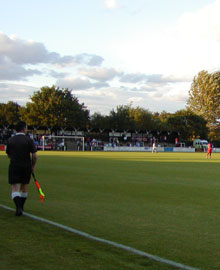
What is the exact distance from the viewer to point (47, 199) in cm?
1036

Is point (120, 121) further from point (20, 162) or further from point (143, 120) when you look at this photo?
point (20, 162)

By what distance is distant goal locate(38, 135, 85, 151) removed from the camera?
221ft

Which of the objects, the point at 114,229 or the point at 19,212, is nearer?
the point at 114,229

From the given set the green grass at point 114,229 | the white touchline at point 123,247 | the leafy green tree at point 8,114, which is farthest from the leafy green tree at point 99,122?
the white touchline at point 123,247

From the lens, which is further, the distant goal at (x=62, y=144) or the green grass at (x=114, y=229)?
the distant goal at (x=62, y=144)

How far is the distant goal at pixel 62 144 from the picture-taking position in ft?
221

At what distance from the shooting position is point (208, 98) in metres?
115

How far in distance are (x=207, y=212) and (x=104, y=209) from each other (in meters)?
2.39

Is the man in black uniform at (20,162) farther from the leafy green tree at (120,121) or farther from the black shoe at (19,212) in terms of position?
the leafy green tree at (120,121)

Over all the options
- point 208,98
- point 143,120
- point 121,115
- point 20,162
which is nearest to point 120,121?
point 121,115

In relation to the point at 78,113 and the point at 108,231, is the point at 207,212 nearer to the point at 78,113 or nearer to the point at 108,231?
the point at 108,231

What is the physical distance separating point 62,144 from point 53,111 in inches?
837

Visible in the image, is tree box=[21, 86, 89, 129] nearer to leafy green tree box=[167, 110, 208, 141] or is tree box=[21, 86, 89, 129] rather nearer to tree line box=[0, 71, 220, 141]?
tree line box=[0, 71, 220, 141]

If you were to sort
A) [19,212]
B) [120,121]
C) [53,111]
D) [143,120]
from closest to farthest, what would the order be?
[19,212]
[53,111]
[120,121]
[143,120]
